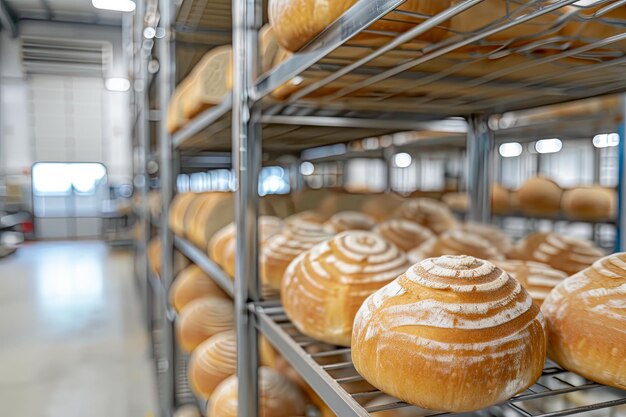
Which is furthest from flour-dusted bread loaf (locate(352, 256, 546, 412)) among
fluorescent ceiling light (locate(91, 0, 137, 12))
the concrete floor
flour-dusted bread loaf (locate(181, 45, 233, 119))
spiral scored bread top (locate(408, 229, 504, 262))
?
fluorescent ceiling light (locate(91, 0, 137, 12))

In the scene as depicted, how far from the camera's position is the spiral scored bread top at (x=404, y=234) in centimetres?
118

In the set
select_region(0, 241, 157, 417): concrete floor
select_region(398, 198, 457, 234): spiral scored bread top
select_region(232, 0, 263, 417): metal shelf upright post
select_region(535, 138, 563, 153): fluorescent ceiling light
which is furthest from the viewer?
select_region(535, 138, 563, 153): fluorescent ceiling light

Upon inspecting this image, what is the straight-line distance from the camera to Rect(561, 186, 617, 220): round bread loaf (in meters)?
1.89

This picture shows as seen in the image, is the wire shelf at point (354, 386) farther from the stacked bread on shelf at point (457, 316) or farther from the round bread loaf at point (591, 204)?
the round bread loaf at point (591, 204)

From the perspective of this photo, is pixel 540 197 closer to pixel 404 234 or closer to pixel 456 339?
pixel 404 234

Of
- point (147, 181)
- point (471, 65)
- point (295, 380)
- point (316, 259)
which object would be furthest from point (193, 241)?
point (147, 181)

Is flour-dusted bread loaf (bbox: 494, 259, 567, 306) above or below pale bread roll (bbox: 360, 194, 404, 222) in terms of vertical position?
below

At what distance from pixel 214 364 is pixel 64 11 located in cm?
1000

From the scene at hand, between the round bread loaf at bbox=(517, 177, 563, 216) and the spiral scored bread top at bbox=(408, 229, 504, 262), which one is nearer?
the spiral scored bread top at bbox=(408, 229, 504, 262)

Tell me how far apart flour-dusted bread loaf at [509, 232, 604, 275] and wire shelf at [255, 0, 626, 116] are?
0.30 meters

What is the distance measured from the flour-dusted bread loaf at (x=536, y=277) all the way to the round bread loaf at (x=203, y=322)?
1.24 meters

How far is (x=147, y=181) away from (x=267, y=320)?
2.94 m

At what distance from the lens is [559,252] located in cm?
96

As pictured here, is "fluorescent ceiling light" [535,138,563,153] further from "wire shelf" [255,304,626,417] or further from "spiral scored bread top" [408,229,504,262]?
"wire shelf" [255,304,626,417]
